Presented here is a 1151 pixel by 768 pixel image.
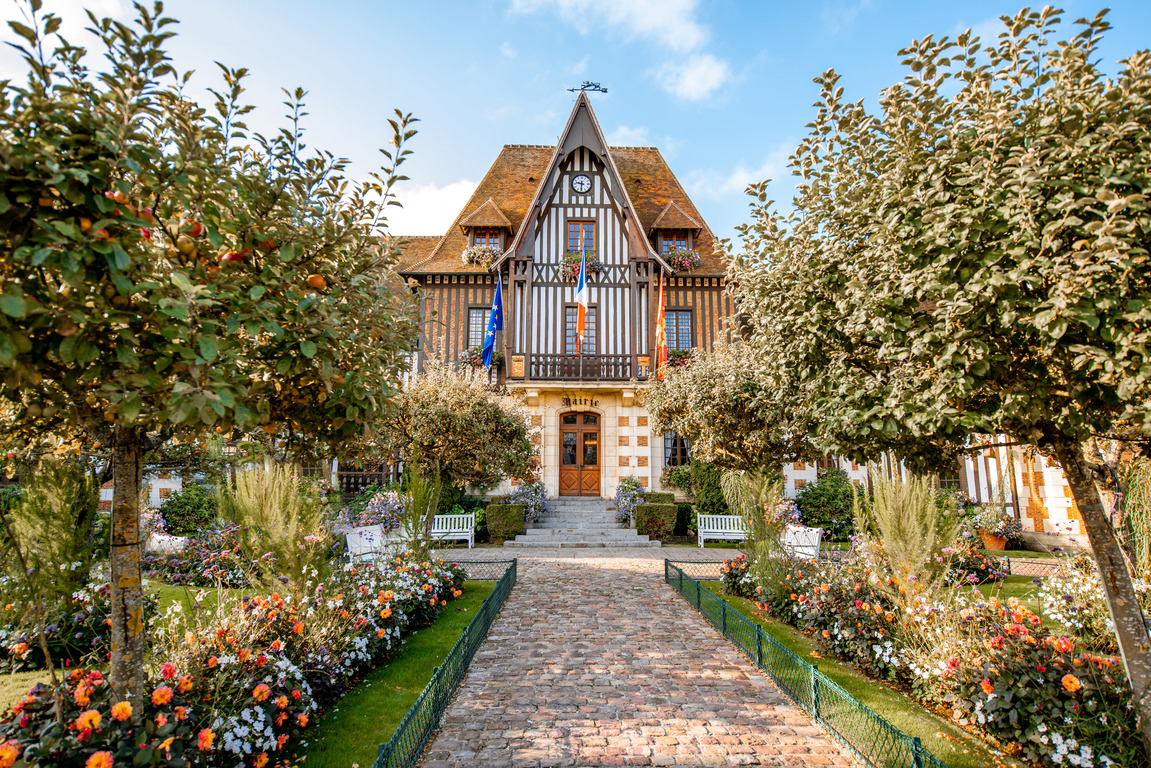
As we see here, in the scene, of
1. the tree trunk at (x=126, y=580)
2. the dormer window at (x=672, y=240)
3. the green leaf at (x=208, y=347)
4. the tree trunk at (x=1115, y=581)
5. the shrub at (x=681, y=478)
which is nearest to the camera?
the green leaf at (x=208, y=347)

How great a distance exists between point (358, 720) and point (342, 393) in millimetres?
2884

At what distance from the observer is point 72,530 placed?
6.32 metres

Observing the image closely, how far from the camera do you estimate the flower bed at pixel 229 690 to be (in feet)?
9.65

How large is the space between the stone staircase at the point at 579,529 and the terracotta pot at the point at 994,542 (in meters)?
8.02

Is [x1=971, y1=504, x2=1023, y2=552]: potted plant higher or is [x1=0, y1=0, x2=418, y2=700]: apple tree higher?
[x1=0, y1=0, x2=418, y2=700]: apple tree

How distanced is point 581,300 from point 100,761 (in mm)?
15369

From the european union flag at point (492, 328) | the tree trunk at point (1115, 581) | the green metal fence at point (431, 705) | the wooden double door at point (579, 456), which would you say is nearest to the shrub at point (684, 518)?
the wooden double door at point (579, 456)

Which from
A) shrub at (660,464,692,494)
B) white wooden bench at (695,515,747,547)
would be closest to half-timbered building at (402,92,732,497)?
shrub at (660,464,692,494)

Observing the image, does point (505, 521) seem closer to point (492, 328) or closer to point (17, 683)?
point (492, 328)

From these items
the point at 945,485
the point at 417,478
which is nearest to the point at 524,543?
the point at 417,478

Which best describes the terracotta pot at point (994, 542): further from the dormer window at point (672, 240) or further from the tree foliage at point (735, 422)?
the dormer window at point (672, 240)

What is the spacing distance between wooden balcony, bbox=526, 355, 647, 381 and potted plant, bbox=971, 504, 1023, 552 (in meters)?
9.37

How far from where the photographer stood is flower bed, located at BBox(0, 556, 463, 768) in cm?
294

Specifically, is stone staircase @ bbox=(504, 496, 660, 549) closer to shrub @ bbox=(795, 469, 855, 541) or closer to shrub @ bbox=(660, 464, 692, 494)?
shrub @ bbox=(660, 464, 692, 494)
